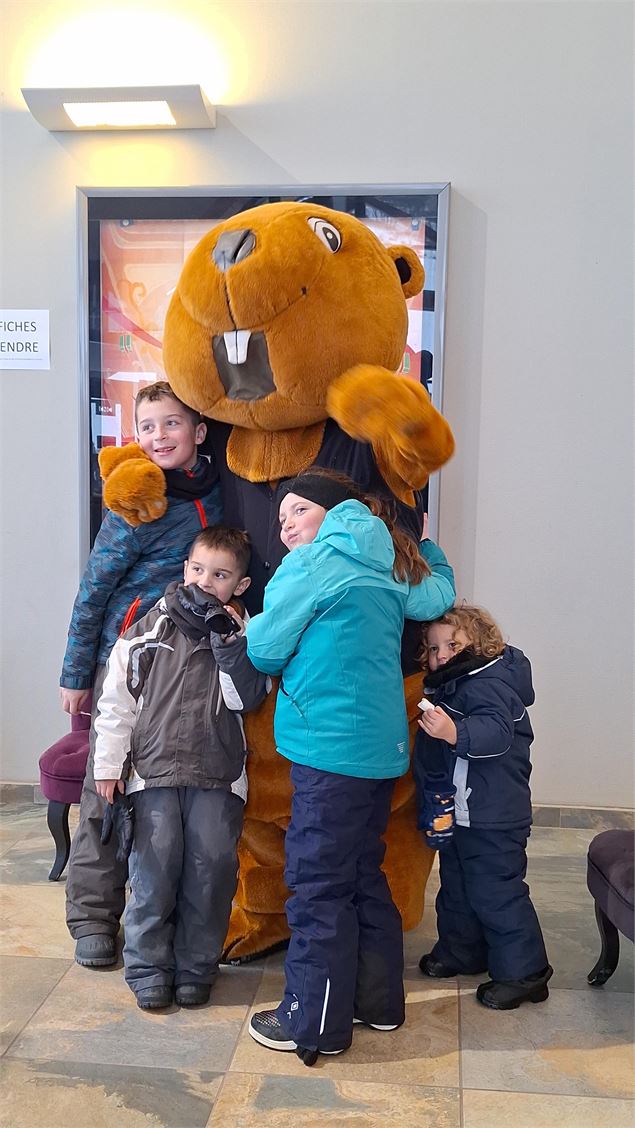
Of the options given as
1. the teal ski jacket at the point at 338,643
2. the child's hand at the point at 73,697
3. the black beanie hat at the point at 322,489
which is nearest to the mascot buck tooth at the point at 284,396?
the black beanie hat at the point at 322,489

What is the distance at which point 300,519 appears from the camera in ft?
7.06

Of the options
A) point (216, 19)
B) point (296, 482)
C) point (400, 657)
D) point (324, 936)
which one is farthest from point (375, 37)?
point (324, 936)

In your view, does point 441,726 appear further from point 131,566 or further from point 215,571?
point 131,566

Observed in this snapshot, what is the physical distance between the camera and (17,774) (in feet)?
12.0

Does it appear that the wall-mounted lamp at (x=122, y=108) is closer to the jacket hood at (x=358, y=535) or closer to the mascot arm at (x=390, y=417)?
the mascot arm at (x=390, y=417)

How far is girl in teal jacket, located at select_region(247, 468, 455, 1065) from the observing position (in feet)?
6.79

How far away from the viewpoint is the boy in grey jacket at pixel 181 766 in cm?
229

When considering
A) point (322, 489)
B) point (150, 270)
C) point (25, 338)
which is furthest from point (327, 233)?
point (25, 338)

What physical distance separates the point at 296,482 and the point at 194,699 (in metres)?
0.53

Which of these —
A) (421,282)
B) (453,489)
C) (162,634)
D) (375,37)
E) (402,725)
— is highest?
(375,37)

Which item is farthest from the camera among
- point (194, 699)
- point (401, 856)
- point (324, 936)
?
point (401, 856)

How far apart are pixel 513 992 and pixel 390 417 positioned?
129 centimetres

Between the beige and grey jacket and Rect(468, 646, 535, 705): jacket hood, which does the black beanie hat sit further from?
Rect(468, 646, 535, 705): jacket hood

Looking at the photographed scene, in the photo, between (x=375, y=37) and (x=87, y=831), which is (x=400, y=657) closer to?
(x=87, y=831)
